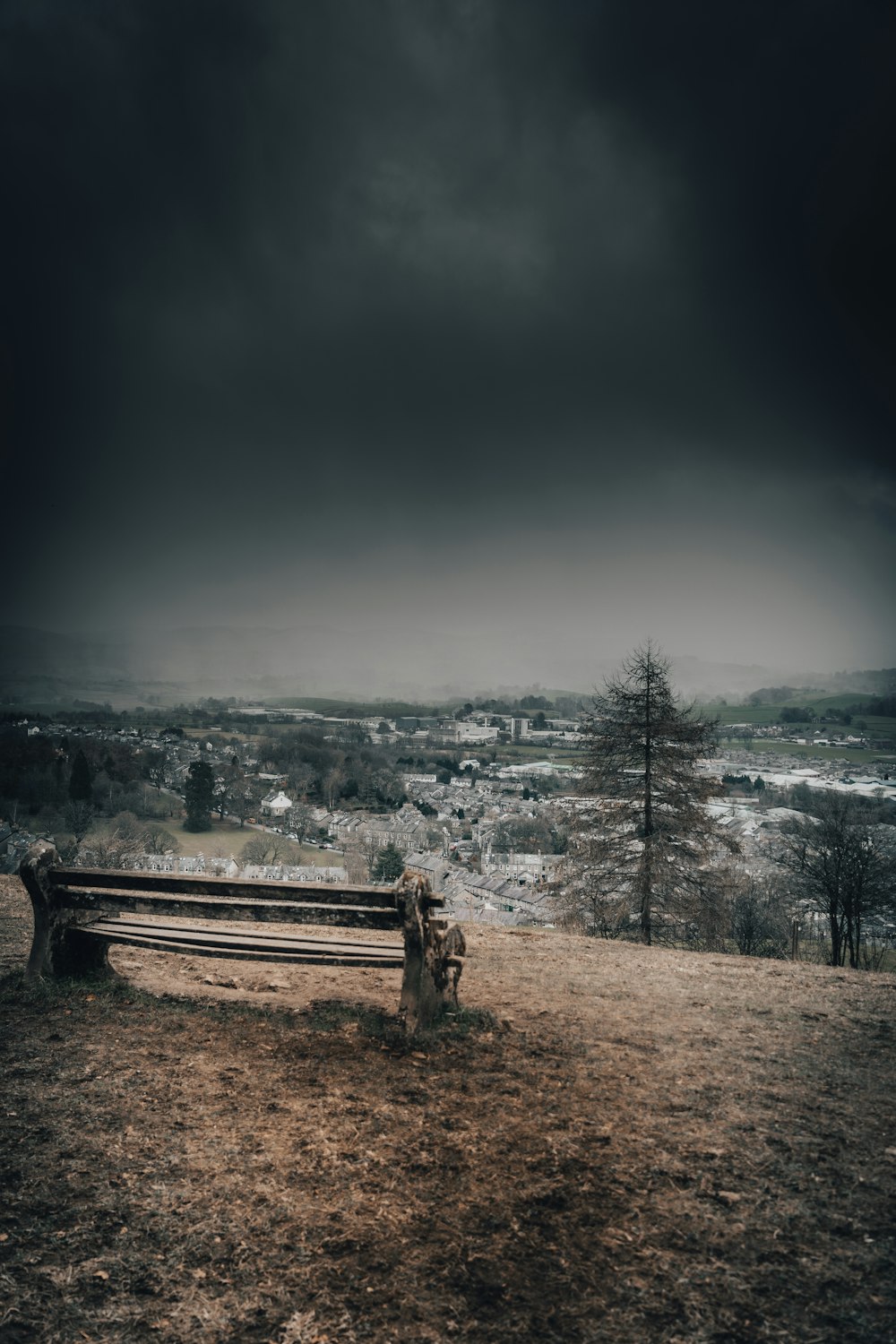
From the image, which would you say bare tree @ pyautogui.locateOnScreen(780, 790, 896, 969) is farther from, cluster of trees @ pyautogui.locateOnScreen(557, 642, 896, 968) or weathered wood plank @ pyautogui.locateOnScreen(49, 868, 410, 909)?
weathered wood plank @ pyautogui.locateOnScreen(49, 868, 410, 909)

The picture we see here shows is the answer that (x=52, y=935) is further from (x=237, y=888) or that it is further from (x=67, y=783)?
(x=67, y=783)

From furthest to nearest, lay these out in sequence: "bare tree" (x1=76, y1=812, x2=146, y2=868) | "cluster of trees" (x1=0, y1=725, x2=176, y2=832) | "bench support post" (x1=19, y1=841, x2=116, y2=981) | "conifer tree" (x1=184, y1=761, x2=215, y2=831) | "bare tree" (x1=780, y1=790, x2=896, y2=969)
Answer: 1. "conifer tree" (x1=184, y1=761, x2=215, y2=831)
2. "cluster of trees" (x1=0, y1=725, x2=176, y2=832)
3. "bare tree" (x1=76, y1=812, x2=146, y2=868)
4. "bare tree" (x1=780, y1=790, x2=896, y2=969)
5. "bench support post" (x1=19, y1=841, x2=116, y2=981)

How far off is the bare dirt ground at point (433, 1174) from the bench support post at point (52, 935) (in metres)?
0.22

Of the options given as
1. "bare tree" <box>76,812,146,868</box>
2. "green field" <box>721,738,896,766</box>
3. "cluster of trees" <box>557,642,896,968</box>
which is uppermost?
"cluster of trees" <box>557,642,896,968</box>

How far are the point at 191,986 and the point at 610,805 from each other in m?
11.7

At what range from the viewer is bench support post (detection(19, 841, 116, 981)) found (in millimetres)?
5457

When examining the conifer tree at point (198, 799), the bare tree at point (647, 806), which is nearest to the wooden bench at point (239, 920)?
the bare tree at point (647, 806)

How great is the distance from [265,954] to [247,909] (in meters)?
0.42

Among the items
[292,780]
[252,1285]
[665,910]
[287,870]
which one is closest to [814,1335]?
[252,1285]

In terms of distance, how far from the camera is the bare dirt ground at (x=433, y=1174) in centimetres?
261

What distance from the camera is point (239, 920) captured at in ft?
16.5

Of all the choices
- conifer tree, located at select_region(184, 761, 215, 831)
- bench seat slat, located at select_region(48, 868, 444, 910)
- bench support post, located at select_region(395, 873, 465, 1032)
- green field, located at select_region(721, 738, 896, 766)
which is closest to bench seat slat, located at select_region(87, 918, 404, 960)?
bench support post, located at select_region(395, 873, 465, 1032)

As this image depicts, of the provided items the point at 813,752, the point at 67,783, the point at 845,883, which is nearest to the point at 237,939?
the point at 845,883

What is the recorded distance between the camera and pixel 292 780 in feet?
173
